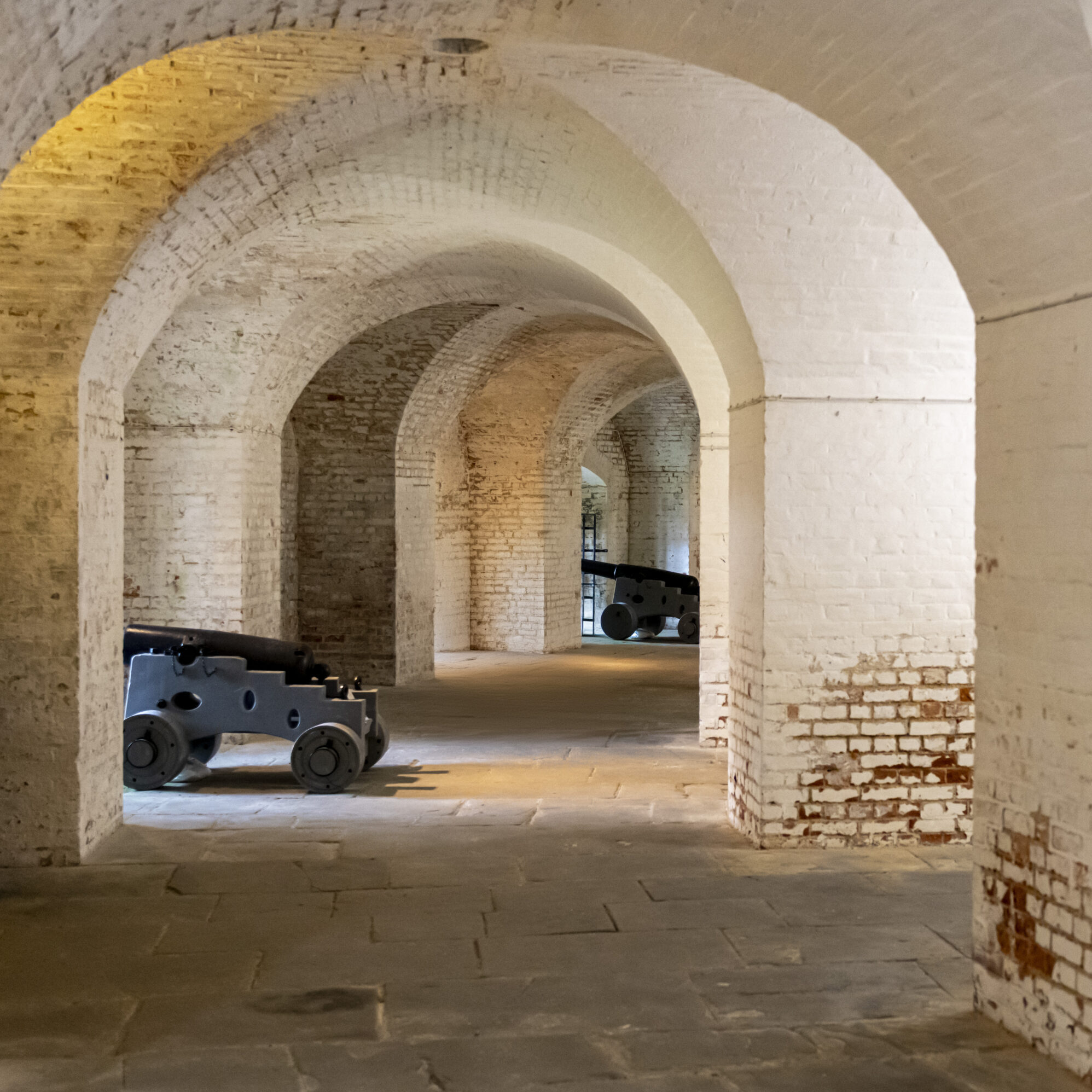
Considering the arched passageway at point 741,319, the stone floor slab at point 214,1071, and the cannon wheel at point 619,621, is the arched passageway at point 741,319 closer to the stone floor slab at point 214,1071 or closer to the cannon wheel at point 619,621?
the stone floor slab at point 214,1071

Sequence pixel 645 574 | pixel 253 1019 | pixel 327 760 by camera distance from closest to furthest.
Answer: pixel 253 1019
pixel 327 760
pixel 645 574

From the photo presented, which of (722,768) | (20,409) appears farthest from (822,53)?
(722,768)

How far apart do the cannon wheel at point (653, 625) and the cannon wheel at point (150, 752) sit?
11.1 meters

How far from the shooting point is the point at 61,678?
19.9ft

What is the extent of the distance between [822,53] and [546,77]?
1.76 m

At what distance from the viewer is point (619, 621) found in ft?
60.0

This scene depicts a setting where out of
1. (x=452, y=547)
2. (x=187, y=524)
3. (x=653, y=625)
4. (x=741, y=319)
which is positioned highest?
(x=741, y=319)

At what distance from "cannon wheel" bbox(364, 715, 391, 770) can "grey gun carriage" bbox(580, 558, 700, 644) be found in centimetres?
1001

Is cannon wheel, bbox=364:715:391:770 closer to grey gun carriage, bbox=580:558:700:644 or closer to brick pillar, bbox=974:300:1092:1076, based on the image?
brick pillar, bbox=974:300:1092:1076

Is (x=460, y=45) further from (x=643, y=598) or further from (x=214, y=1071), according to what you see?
(x=643, y=598)

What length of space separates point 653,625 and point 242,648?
11071mm

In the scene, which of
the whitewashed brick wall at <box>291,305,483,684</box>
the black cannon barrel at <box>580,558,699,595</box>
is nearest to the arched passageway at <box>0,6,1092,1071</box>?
the whitewashed brick wall at <box>291,305,483,684</box>

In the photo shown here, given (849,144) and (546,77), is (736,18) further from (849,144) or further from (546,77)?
(849,144)

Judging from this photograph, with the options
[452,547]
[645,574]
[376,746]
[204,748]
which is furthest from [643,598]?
[204,748]
